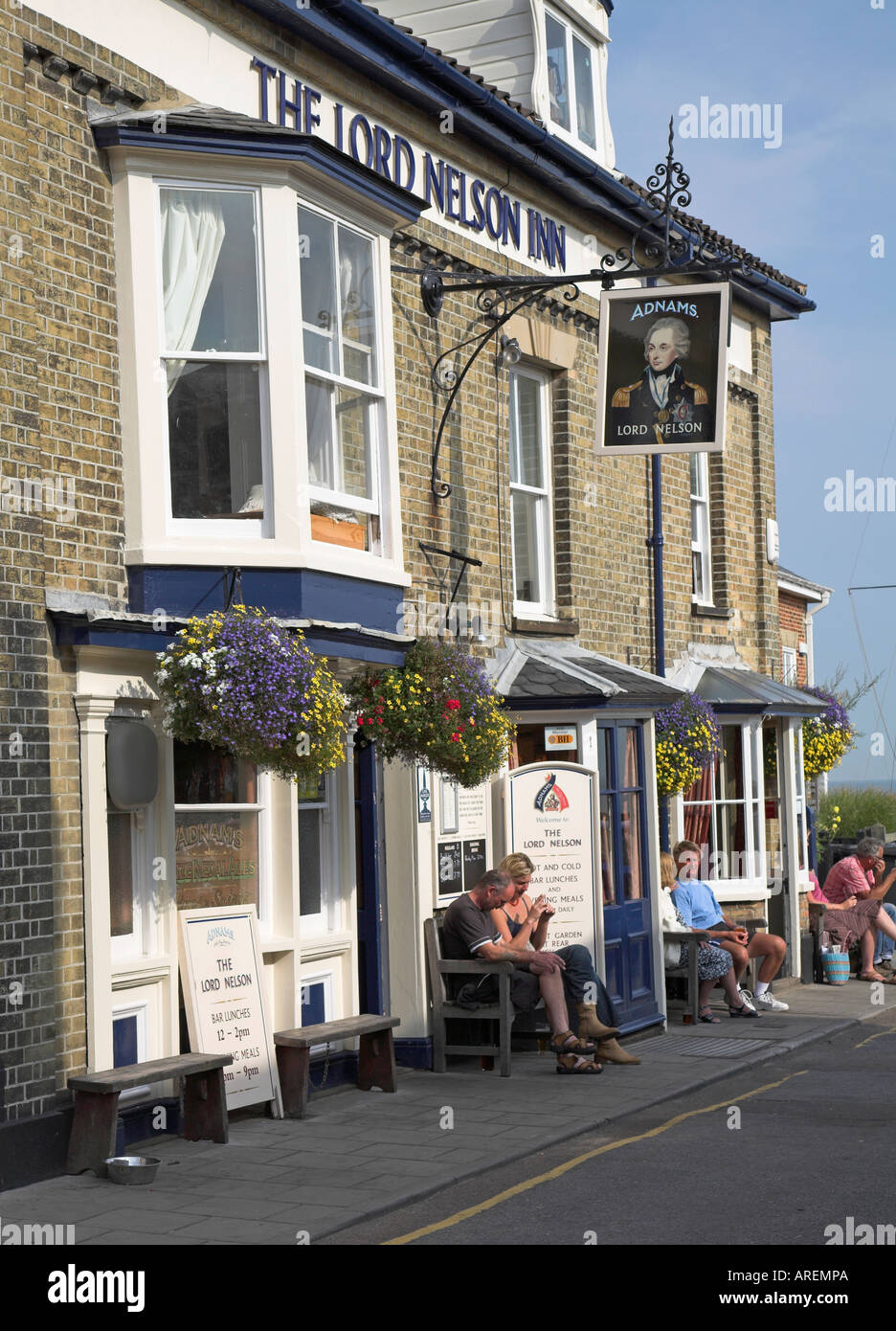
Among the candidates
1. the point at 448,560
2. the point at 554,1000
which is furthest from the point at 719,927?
the point at 448,560

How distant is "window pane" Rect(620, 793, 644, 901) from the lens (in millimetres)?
13594

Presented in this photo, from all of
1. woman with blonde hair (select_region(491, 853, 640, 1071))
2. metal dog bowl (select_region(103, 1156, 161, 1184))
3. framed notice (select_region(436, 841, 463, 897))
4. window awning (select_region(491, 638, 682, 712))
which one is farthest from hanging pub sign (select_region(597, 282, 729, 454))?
metal dog bowl (select_region(103, 1156, 161, 1184))

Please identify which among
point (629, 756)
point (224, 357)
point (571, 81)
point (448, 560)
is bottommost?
point (629, 756)

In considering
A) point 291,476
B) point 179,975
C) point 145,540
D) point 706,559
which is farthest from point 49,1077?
point 706,559

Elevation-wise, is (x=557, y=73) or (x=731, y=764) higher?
(x=557, y=73)

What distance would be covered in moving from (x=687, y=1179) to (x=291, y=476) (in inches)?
175

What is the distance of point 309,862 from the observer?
11.1 meters

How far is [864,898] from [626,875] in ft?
15.6

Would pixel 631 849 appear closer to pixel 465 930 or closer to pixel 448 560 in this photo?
pixel 465 930

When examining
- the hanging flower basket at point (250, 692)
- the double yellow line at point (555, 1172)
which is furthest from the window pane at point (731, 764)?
the hanging flower basket at point (250, 692)

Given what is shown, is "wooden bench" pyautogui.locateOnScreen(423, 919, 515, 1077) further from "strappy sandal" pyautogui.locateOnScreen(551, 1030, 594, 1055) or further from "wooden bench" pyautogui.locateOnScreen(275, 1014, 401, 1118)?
"wooden bench" pyautogui.locateOnScreen(275, 1014, 401, 1118)

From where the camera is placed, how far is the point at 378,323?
10.9m

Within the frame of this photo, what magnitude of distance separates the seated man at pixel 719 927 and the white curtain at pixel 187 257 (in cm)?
724
